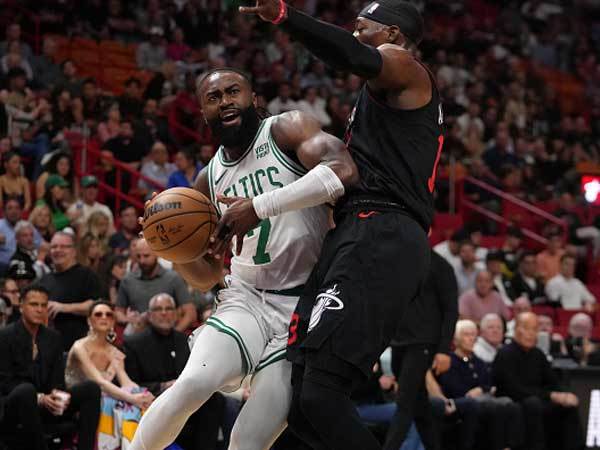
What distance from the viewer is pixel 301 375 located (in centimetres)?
479

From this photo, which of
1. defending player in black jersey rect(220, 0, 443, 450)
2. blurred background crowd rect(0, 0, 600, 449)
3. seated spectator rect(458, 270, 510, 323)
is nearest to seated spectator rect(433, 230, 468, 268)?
blurred background crowd rect(0, 0, 600, 449)

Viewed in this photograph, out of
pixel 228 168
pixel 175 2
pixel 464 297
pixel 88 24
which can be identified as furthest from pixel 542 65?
pixel 228 168

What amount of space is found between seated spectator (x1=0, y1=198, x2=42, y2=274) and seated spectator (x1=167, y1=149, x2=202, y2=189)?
8.02 feet

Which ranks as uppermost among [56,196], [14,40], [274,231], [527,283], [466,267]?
[274,231]

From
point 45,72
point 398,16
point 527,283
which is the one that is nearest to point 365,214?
point 398,16

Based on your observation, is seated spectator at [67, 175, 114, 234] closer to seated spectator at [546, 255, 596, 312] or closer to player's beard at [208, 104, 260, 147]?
seated spectator at [546, 255, 596, 312]

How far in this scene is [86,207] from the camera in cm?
1205

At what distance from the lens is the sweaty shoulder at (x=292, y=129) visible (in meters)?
5.00

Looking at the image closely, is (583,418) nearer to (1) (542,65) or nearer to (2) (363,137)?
(2) (363,137)

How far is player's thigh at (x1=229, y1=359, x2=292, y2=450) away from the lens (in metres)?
4.80

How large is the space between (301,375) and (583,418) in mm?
6242

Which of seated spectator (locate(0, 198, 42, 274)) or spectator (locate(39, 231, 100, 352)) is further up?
spectator (locate(39, 231, 100, 352))

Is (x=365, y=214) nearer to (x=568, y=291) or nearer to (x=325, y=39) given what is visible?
(x=325, y=39)

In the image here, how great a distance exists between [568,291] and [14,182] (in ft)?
23.8
